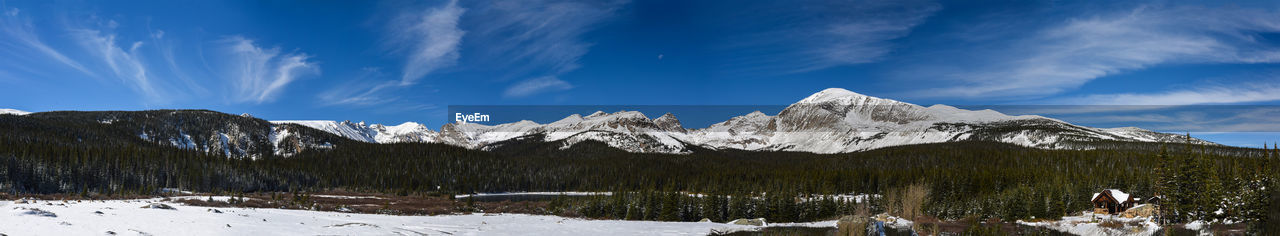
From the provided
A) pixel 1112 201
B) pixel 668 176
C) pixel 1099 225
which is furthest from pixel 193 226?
pixel 668 176

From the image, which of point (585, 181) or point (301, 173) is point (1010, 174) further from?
point (301, 173)

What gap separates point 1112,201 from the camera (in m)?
85.5

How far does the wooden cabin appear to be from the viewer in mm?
84438

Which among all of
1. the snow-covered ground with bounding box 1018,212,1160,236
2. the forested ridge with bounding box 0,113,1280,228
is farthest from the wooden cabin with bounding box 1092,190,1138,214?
the forested ridge with bounding box 0,113,1280,228

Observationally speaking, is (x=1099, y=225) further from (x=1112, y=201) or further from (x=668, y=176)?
(x=668, y=176)

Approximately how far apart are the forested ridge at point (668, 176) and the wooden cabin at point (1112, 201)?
4367 millimetres

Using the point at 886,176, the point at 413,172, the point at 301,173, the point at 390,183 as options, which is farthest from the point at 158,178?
the point at 886,176

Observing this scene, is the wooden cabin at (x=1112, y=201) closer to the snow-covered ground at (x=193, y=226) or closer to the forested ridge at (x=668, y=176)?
the forested ridge at (x=668, y=176)

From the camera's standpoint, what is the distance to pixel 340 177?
175 meters

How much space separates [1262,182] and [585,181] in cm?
14650

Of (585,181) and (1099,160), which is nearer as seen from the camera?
(1099,160)

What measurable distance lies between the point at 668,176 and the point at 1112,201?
119 meters

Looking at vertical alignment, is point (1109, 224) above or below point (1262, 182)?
below

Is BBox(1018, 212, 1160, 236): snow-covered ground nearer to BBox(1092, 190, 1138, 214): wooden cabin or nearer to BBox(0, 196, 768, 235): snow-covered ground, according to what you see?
BBox(1092, 190, 1138, 214): wooden cabin
